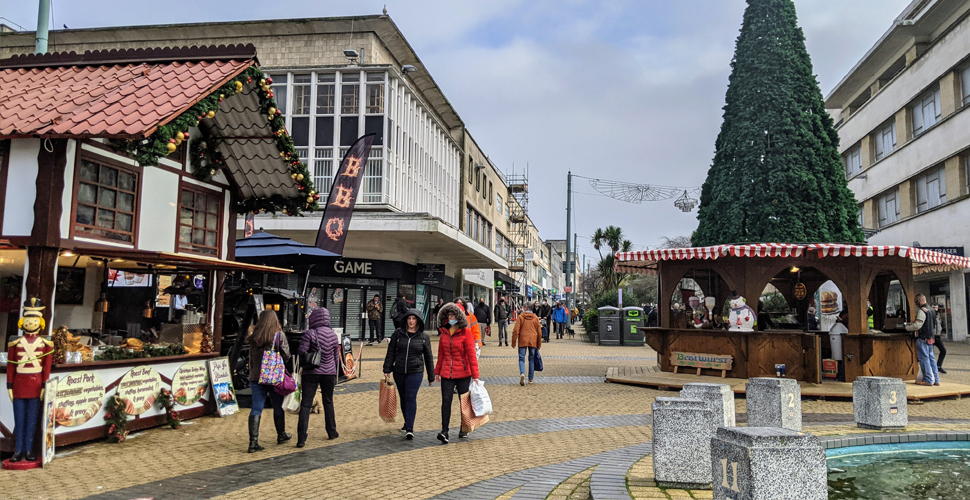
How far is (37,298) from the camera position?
24.0 ft

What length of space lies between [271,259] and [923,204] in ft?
102

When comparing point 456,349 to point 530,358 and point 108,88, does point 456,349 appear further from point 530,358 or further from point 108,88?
point 530,358

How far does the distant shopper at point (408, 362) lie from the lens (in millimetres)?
8383

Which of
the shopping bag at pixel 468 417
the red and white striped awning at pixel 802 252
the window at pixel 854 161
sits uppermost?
the window at pixel 854 161

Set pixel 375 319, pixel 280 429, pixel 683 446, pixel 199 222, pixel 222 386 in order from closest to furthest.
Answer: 1. pixel 683 446
2. pixel 280 429
3. pixel 222 386
4. pixel 199 222
5. pixel 375 319

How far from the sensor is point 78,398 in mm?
7895

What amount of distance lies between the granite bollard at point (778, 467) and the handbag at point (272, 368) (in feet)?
17.7

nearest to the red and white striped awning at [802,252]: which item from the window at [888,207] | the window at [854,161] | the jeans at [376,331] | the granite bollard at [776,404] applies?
the granite bollard at [776,404]

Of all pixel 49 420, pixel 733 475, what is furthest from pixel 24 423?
pixel 733 475

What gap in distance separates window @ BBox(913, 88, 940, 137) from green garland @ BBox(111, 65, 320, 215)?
98.2 ft

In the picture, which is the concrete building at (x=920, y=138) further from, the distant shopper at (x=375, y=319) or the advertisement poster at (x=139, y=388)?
the advertisement poster at (x=139, y=388)

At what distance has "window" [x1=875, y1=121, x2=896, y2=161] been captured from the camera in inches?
1378

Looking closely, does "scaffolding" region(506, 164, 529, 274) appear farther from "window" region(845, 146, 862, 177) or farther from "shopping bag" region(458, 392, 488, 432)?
"shopping bag" region(458, 392, 488, 432)

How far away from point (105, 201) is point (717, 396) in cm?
777
